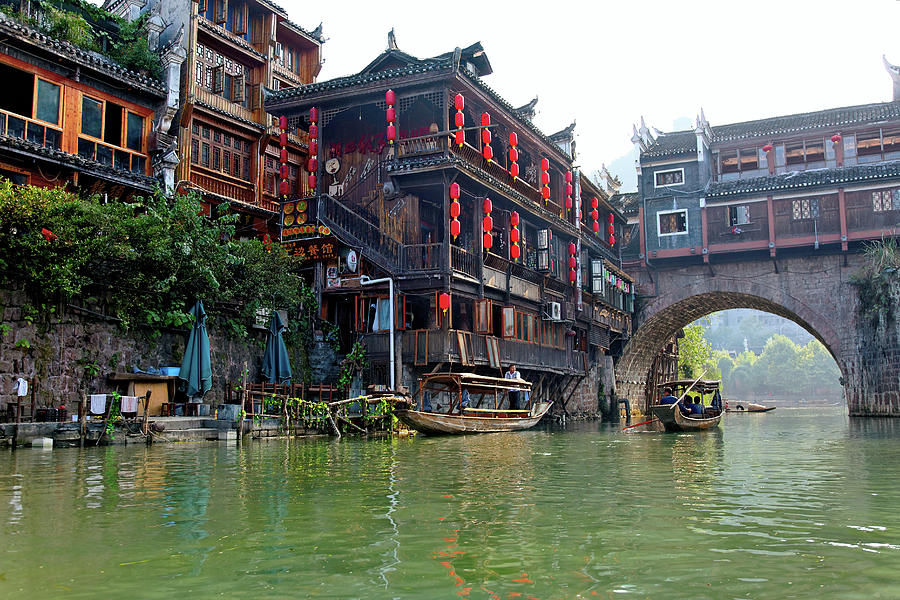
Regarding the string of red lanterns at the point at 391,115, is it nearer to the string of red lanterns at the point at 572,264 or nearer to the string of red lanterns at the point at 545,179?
the string of red lanterns at the point at 545,179

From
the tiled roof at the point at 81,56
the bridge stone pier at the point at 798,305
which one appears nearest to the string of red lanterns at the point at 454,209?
the tiled roof at the point at 81,56

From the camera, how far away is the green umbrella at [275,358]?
19609 millimetres

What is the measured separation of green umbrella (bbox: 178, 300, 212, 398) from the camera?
1686 centimetres

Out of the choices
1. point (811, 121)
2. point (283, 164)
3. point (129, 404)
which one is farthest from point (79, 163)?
point (811, 121)

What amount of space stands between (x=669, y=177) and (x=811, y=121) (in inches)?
230

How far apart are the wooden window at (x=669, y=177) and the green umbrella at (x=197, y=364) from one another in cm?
2323

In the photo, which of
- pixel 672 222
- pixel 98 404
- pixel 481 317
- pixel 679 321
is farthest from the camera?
pixel 679 321

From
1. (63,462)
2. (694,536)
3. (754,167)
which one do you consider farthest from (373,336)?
(754,167)

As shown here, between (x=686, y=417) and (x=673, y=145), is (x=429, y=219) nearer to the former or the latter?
(x=686, y=417)

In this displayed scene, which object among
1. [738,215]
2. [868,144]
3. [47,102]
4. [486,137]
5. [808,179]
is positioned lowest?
[738,215]

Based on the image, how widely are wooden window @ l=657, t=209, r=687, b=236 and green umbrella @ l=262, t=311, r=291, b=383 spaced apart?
19.6 metres

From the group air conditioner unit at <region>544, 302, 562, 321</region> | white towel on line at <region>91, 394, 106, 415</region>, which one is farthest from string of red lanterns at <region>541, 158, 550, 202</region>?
white towel on line at <region>91, 394, 106, 415</region>

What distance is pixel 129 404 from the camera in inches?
596

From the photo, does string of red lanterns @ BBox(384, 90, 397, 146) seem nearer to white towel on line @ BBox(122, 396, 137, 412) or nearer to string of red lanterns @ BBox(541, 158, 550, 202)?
string of red lanterns @ BBox(541, 158, 550, 202)
